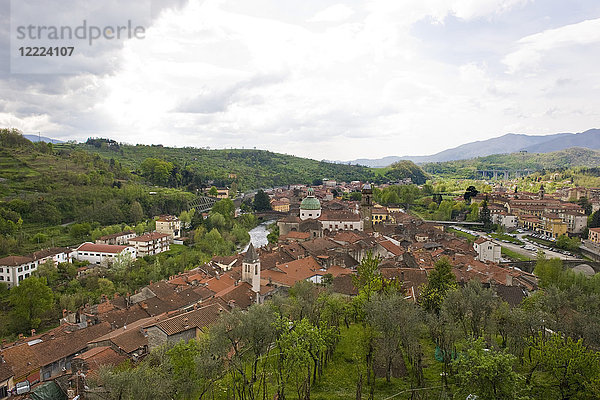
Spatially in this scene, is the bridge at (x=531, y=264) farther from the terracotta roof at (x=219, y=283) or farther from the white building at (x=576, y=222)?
the terracotta roof at (x=219, y=283)

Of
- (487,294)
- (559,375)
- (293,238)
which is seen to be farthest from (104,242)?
(559,375)

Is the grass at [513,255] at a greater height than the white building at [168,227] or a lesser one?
lesser

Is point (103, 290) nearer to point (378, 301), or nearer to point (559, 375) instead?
point (378, 301)

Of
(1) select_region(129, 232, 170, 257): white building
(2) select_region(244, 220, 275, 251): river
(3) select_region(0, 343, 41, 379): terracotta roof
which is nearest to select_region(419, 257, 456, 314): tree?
(3) select_region(0, 343, 41, 379): terracotta roof

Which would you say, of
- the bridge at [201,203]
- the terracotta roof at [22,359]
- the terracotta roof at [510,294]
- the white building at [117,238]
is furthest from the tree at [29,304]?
the bridge at [201,203]

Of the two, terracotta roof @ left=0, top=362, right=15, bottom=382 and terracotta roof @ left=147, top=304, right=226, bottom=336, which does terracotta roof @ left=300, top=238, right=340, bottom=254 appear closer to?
terracotta roof @ left=147, top=304, right=226, bottom=336

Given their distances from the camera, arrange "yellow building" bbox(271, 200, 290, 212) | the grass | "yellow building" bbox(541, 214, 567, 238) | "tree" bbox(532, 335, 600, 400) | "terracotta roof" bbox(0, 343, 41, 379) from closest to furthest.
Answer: "tree" bbox(532, 335, 600, 400) < "terracotta roof" bbox(0, 343, 41, 379) < the grass < "yellow building" bbox(541, 214, 567, 238) < "yellow building" bbox(271, 200, 290, 212)
